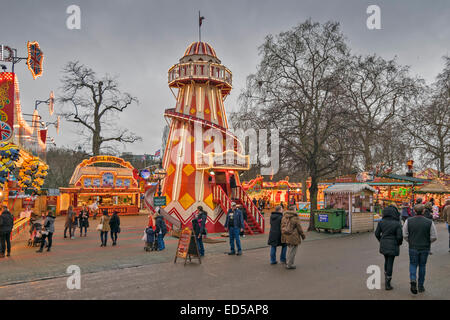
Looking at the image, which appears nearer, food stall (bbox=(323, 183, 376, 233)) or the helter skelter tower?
food stall (bbox=(323, 183, 376, 233))

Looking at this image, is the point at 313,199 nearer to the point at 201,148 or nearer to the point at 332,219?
the point at 332,219

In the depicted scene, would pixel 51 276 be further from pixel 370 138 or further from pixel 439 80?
pixel 439 80

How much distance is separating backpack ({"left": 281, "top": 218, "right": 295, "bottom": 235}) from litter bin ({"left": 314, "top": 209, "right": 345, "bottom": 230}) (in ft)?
29.3

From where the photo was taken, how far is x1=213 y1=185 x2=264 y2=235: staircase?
1738cm

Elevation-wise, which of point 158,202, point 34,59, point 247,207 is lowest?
point 247,207

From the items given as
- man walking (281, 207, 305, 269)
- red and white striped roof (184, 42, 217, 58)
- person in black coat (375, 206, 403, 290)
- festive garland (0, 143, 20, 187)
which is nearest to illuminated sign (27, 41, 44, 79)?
festive garland (0, 143, 20, 187)

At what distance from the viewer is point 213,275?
812cm

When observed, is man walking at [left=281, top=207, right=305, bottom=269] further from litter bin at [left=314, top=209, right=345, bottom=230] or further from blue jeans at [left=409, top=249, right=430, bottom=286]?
litter bin at [left=314, top=209, right=345, bottom=230]

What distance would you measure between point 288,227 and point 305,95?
35.0 ft

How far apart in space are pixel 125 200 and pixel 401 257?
92.3 ft

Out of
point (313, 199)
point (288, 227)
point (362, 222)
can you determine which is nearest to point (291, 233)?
point (288, 227)

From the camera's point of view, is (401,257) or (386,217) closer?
(386,217)

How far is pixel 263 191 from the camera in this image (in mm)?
45688
